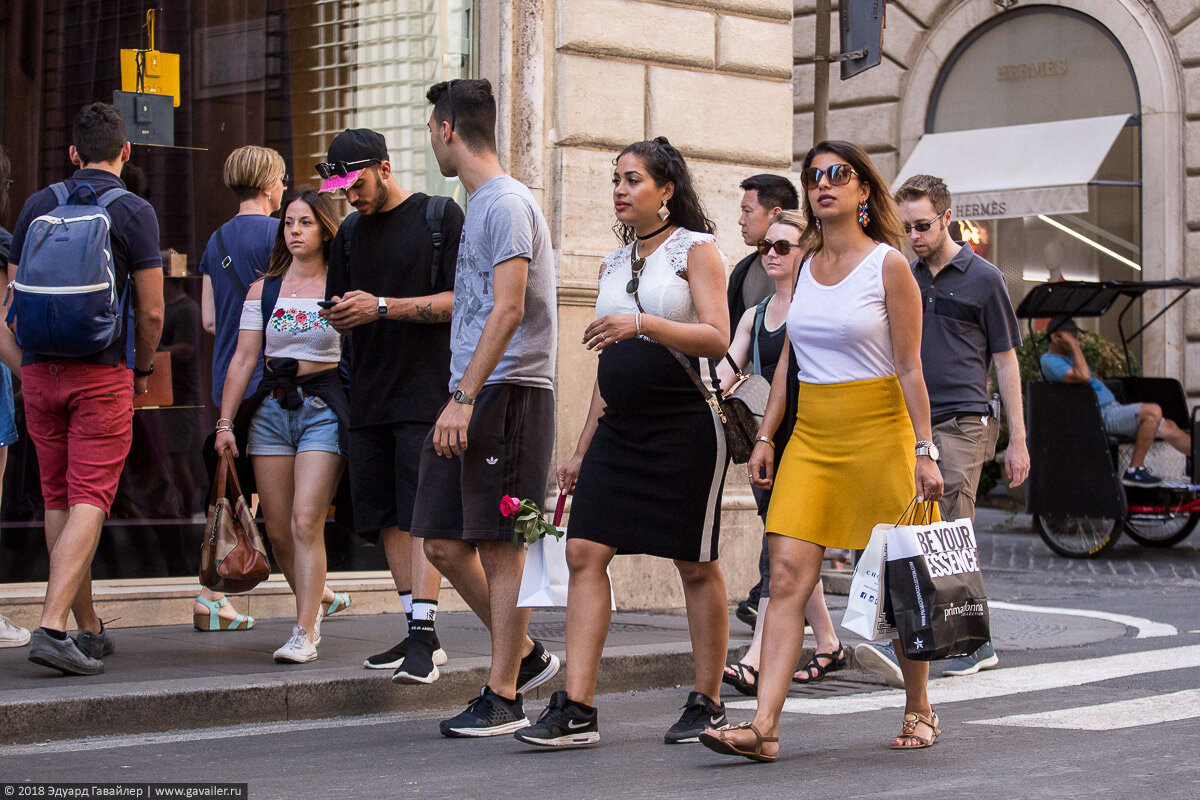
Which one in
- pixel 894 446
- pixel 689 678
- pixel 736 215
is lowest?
pixel 689 678

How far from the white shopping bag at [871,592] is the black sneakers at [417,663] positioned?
1.79 m

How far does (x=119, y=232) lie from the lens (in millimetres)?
6387

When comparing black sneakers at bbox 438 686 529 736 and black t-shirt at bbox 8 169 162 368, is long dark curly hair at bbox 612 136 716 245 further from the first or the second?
black t-shirt at bbox 8 169 162 368

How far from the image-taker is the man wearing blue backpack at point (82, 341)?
6113 millimetres

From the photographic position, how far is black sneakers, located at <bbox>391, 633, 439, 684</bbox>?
19.5 ft

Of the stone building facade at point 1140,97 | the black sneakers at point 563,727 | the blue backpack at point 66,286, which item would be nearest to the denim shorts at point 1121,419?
the stone building facade at point 1140,97

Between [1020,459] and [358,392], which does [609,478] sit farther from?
[1020,459]

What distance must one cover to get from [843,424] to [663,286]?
74 cm

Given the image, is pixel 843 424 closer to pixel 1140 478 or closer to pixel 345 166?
pixel 345 166

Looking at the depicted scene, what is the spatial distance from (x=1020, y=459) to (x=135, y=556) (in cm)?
435

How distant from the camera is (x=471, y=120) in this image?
560 centimetres

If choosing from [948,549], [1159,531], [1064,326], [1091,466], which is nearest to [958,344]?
[948,549]

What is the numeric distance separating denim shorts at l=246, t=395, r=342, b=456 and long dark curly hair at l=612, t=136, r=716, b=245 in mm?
1886

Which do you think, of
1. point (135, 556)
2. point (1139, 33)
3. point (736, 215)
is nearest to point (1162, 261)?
point (1139, 33)
